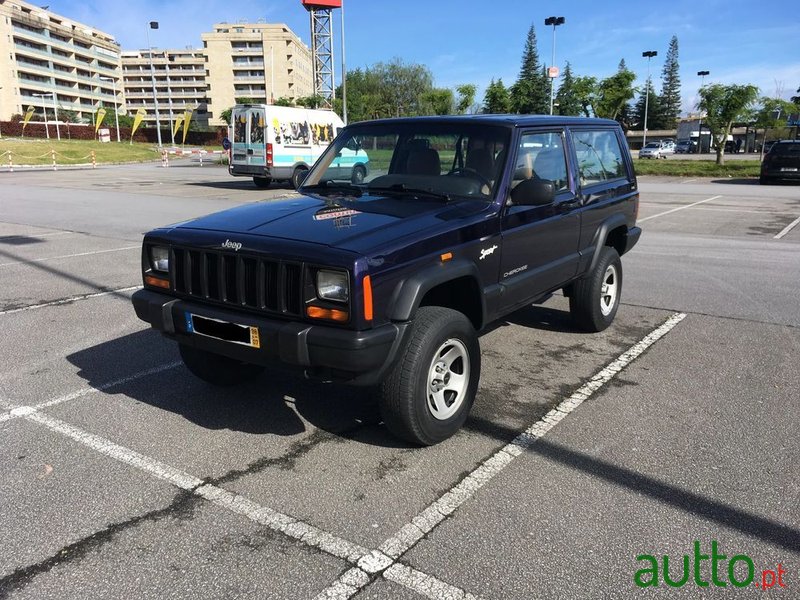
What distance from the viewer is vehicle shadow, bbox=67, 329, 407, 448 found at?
3934mm

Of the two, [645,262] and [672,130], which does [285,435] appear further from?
[672,130]

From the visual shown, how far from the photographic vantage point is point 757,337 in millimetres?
5664

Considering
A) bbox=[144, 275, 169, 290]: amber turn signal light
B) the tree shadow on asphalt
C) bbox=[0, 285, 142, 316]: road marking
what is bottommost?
the tree shadow on asphalt

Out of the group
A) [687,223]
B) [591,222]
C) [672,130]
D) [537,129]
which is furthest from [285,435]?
[672,130]

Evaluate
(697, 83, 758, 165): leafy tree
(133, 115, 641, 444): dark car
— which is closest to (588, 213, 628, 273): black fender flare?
(133, 115, 641, 444): dark car

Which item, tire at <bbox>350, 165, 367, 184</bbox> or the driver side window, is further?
tire at <bbox>350, 165, 367, 184</bbox>

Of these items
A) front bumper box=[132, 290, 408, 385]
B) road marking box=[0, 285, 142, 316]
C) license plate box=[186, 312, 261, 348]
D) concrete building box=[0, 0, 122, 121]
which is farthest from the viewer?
concrete building box=[0, 0, 122, 121]

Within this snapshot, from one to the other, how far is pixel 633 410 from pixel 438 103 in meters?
65.7

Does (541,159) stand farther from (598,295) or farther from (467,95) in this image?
(467,95)

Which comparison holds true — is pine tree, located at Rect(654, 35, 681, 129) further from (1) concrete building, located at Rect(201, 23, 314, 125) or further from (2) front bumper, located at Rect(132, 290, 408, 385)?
(2) front bumper, located at Rect(132, 290, 408, 385)

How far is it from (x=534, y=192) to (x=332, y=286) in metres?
1.59

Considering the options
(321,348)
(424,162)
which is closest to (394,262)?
(321,348)

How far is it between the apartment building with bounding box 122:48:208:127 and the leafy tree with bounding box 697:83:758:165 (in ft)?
362

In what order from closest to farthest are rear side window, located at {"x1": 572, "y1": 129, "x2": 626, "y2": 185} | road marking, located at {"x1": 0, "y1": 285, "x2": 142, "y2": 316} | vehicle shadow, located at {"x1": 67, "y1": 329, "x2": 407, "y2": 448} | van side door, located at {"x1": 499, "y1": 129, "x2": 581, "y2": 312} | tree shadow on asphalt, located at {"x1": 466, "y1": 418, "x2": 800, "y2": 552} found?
tree shadow on asphalt, located at {"x1": 466, "y1": 418, "x2": 800, "y2": 552}, vehicle shadow, located at {"x1": 67, "y1": 329, "x2": 407, "y2": 448}, van side door, located at {"x1": 499, "y1": 129, "x2": 581, "y2": 312}, rear side window, located at {"x1": 572, "y1": 129, "x2": 626, "y2": 185}, road marking, located at {"x1": 0, "y1": 285, "x2": 142, "y2": 316}
